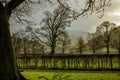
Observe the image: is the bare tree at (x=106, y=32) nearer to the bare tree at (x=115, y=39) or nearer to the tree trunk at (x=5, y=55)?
the bare tree at (x=115, y=39)

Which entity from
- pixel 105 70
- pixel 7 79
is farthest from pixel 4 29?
pixel 105 70

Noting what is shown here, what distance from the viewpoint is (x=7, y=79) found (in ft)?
28.7

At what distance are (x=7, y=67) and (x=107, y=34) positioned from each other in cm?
8488

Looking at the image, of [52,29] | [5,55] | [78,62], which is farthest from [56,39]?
[5,55]

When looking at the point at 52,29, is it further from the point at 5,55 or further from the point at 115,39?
the point at 5,55

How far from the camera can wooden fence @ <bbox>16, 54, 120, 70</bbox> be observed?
98.3ft

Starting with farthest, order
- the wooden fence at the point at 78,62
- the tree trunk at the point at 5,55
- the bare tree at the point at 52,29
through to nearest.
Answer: the bare tree at the point at 52,29 → the wooden fence at the point at 78,62 → the tree trunk at the point at 5,55

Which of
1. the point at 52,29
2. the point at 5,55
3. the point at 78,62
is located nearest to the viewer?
the point at 5,55

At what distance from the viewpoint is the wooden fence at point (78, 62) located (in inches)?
1180

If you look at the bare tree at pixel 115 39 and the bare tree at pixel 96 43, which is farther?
the bare tree at pixel 115 39

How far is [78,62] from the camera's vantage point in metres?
30.8

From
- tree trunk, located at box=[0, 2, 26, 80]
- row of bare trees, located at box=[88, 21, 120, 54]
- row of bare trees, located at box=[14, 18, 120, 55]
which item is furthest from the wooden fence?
row of bare trees, located at box=[88, 21, 120, 54]

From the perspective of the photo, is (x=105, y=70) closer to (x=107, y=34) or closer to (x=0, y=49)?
(x=0, y=49)

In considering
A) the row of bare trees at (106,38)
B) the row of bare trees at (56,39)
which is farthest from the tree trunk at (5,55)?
the row of bare trees at (106,38)
